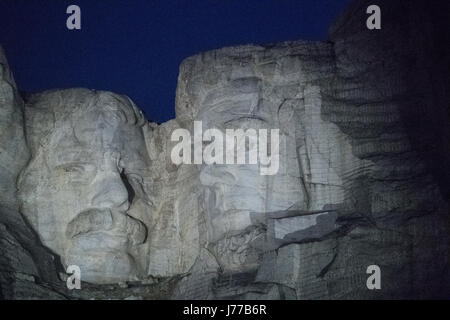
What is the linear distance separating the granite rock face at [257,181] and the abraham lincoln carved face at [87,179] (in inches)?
1.3

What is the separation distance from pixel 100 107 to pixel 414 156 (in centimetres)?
779

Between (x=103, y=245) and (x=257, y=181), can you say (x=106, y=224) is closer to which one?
(x=103, y=245)

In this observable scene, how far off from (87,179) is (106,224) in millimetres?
1334

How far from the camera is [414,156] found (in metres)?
19.7

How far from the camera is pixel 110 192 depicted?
21.8 m

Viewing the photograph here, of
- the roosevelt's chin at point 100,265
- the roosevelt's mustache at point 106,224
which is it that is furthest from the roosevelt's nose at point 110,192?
the roosevelt's chin at point 100,265

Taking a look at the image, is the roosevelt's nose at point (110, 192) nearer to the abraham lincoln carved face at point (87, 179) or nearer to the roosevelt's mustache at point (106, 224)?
the abraham lincoln carved face at point (87, 179)

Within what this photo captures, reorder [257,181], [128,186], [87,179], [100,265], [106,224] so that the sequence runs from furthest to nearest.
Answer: [128,186] < [87,179] < [106,224] < [100,265] < [257,181]

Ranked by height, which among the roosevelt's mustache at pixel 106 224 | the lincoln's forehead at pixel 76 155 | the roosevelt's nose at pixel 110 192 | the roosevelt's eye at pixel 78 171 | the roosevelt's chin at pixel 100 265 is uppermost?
the lincoln's forehead at pixel 76 155

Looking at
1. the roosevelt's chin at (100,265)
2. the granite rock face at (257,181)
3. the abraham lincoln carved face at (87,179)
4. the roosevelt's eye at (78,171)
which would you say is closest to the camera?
the granite rock face at (257,181)

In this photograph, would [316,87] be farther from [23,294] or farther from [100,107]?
[23,294]

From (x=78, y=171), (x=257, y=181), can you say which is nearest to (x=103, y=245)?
(x=78, y=171)

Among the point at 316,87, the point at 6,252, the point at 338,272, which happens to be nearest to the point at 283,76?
the point at 316,87

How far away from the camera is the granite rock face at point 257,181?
60.5ft
